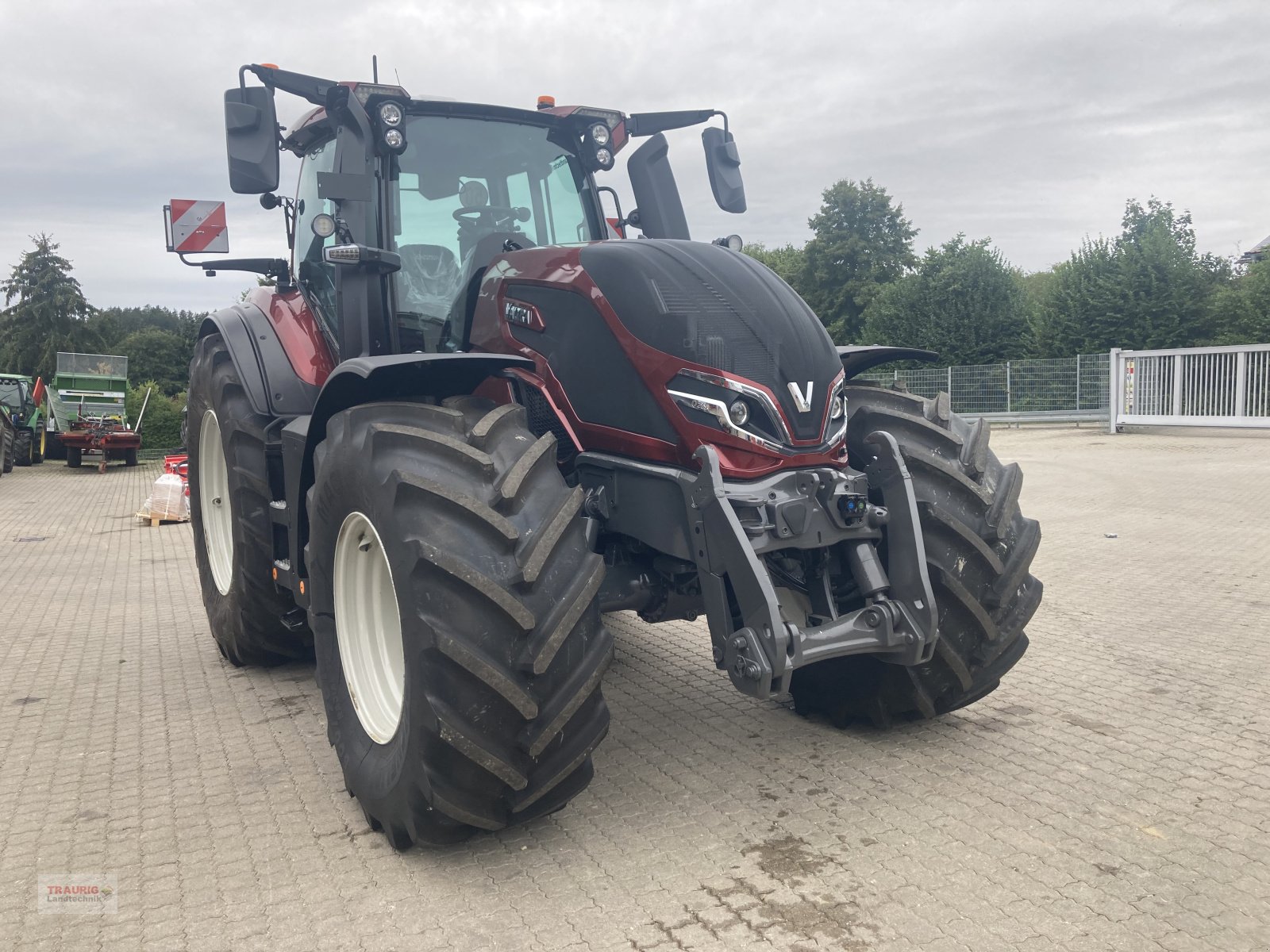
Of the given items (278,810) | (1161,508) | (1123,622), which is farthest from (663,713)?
(1161,508)

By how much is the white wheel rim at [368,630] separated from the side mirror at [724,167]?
2448 mm

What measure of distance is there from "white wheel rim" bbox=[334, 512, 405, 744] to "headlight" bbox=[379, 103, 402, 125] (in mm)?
1755

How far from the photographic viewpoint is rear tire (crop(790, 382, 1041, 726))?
3.55 meters

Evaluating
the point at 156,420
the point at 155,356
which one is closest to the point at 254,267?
the point at 156,420

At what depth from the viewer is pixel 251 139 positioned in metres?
4.10

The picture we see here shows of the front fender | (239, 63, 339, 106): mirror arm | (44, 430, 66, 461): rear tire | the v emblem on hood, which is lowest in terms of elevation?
(44, 430, 66, 461): rear tire

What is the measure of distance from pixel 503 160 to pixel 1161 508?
901cm

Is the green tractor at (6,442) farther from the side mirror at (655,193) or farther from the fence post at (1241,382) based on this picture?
the fence post at (1241,382)

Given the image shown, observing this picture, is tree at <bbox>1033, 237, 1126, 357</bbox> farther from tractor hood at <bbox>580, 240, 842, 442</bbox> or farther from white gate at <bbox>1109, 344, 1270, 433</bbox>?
tractor hood at <bbox>580, 240, 842, 442</bbox>

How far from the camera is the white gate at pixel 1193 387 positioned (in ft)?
66.7

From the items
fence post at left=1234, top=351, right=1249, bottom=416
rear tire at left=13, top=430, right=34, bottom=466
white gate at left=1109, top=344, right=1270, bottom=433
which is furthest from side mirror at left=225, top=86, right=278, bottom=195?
rear tire at left=13, top=430, right=34, bottom=466

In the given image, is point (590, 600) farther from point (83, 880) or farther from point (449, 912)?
point (83, 880)

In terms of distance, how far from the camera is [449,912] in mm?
2807

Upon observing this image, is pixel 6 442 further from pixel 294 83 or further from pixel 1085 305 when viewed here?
pixel 1085 305
